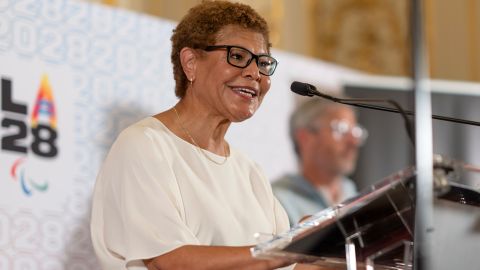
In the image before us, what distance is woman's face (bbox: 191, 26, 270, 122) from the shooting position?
9.68ft

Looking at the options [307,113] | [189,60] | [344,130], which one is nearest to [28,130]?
[189,60]

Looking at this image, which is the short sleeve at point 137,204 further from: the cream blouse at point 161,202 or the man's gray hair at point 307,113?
the man's gray hair at point 307,113

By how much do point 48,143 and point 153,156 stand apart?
3.26 ft

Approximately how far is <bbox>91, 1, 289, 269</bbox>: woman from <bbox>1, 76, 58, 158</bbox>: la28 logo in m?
0.76

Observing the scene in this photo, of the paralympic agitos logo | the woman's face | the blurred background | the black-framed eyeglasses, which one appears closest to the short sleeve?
the woman's face

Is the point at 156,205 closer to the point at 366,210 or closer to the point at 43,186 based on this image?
the point at 366,210

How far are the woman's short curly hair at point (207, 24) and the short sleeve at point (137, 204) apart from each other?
0.36m

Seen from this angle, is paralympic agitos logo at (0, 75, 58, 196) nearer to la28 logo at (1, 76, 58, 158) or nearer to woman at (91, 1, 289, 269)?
la28 logo at (1, 76, 58, 158)

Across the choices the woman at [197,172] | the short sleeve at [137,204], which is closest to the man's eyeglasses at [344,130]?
the woman at [197,172]

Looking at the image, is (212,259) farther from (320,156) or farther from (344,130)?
(344,130)

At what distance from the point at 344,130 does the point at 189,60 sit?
2896 mm

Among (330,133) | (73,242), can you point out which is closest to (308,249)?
(73,242)

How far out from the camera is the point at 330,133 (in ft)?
19.1

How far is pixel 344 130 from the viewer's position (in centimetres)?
582
